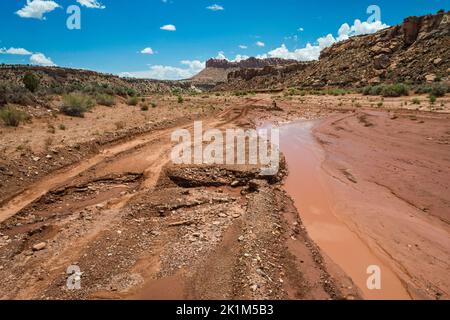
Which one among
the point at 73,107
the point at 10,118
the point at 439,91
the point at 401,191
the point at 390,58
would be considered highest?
the point at 390,58

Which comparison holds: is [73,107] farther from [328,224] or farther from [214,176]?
[328,224]

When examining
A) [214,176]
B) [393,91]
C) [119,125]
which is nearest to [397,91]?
[393,91]

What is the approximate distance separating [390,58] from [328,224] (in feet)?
140

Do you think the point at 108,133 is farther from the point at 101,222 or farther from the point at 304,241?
the point at 304,241

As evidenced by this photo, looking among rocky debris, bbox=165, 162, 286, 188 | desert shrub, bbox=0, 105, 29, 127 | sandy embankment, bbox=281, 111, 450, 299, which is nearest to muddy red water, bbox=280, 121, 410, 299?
sandy embankment, bbox=281, 111, 450, 299

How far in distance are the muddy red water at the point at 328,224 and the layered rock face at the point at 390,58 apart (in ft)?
94.8

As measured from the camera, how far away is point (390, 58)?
42.6 m

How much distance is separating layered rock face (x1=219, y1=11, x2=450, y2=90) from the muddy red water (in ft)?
94.8

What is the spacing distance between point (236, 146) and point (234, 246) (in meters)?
5.45

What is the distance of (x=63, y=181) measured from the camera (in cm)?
805

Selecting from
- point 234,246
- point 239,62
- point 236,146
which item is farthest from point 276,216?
point 239,62

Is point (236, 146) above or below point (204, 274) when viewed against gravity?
above

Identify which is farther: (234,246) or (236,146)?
(236,146)
